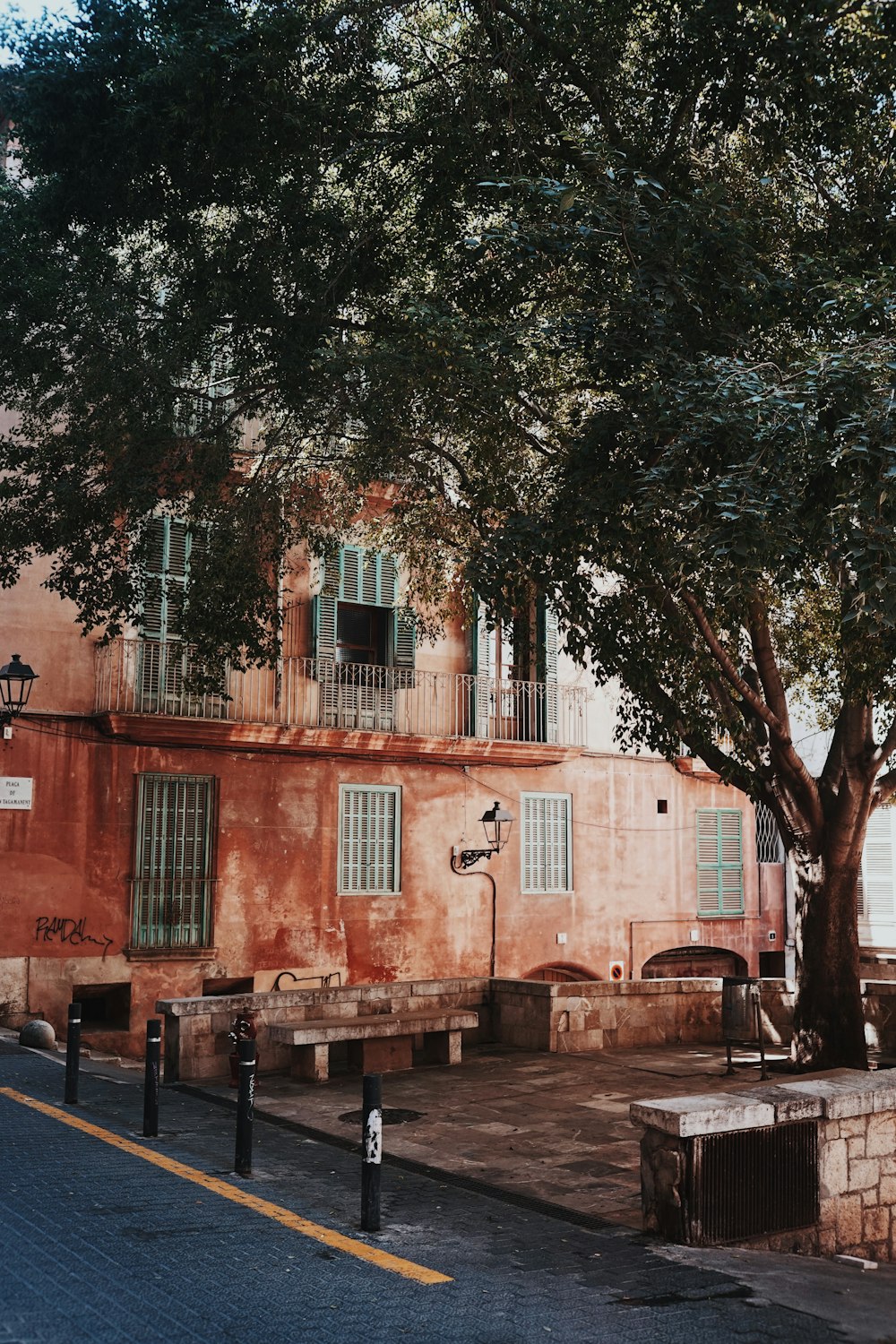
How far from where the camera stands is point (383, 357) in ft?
36.4

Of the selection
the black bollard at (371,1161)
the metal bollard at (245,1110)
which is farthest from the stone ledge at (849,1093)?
the metal bollard at (245,1110)

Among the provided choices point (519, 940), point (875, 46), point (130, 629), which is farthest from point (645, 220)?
point (519, 940)

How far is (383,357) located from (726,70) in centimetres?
390

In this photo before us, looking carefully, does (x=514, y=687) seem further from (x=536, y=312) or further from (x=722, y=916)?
(x=536, y=312)

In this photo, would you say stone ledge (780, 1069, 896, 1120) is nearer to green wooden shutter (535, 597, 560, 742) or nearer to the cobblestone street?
the cobblestone street

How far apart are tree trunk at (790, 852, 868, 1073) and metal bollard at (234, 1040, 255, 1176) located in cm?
643

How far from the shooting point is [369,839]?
20031 mm

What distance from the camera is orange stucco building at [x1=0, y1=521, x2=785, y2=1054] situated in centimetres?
1698

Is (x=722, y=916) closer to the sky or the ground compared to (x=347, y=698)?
closer to the ground

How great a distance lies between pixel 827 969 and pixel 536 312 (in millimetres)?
7044

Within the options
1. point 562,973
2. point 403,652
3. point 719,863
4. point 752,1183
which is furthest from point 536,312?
point 719,863

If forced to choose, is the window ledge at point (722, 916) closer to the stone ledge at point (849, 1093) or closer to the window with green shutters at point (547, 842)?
the window with green shutters at point (547, 842)

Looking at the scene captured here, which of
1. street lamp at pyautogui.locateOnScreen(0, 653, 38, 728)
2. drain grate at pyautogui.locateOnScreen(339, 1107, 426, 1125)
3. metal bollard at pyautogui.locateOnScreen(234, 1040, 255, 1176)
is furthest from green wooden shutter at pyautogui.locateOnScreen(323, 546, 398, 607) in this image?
metal bollard at pyautogui.locateOnScreen(234, 1040, 255, 1176)

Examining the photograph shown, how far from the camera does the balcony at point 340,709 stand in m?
17.4
